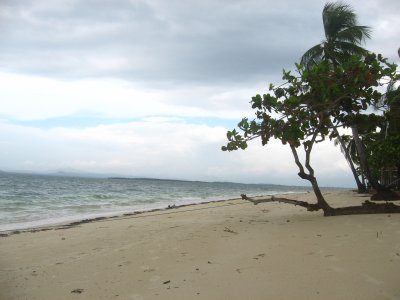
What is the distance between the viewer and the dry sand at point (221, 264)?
12.5 feet

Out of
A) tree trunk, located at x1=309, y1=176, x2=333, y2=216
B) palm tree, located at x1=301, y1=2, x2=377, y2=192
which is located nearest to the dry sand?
tree trunk, located at x1=309, y1=176, x2=333, y2=216

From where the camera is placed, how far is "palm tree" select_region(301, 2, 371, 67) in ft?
53.8

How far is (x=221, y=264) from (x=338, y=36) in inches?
593

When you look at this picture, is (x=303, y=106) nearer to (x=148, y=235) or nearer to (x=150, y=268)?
(x=148, y=235)

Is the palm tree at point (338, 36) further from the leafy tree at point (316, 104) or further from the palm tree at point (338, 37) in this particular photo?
the leafy tree at point (316, 104)

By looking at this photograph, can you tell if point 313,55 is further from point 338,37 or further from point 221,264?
point 221,264

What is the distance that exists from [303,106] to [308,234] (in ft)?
10.2

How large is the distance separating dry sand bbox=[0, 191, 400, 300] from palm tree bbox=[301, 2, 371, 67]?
35.5 ft

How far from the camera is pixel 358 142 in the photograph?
14.7 meters

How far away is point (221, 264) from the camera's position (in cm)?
474

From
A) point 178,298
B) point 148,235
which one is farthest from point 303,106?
point 178,298

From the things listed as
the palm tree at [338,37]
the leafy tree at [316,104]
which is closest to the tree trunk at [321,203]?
the leafy tree at [316,104]

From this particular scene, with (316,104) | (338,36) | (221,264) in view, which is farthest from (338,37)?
(221,264)

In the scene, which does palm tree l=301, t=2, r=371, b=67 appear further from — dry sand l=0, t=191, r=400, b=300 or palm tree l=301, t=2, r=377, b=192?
dry sand l=0, t=191, r=400, b=300
